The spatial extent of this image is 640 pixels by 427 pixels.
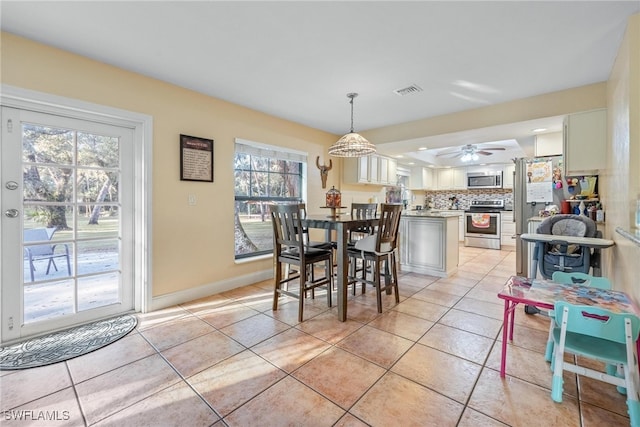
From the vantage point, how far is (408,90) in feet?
9.83

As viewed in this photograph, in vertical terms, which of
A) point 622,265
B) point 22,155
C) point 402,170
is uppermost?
point 402,170

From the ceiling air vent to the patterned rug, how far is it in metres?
3.49

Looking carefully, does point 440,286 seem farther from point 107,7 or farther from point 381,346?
point 107,7

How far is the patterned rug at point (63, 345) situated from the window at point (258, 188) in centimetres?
158

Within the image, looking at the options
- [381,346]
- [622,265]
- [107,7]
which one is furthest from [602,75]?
[107,7]

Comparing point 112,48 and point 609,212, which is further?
point 609,212

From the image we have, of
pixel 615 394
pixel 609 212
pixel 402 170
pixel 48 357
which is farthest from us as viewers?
pixel 402 170

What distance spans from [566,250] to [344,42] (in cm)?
264

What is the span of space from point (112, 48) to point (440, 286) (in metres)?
4.16

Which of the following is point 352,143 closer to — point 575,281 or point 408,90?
point 408,90

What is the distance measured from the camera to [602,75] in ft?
8.66

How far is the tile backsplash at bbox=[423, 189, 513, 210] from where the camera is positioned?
703cm

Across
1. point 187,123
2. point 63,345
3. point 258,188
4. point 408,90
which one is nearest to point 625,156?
point 408,90

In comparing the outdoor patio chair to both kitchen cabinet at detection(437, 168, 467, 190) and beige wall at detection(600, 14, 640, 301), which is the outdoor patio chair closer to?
beige wall at detection(600, 14, 640, 301)
